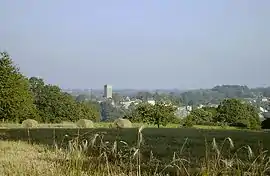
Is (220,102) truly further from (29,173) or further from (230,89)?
(29,173)

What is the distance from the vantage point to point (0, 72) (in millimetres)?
42312

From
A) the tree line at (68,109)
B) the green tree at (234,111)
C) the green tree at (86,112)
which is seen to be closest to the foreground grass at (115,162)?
the tree line at (68,109)

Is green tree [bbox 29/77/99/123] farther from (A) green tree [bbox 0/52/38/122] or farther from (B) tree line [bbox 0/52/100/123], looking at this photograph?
(A) green tree [bbox 0/52/38/122]

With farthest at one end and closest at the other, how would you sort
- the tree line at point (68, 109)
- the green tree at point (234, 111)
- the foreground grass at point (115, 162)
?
the green tree at point (234, 111)
the tree line at point (68, 109)
the foreground grass at point (115, 162)

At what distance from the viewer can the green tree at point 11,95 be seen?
4054 centimetres

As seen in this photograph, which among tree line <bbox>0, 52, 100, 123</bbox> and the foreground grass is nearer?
the foreground grass

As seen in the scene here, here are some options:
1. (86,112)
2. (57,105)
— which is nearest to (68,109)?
(57,105)

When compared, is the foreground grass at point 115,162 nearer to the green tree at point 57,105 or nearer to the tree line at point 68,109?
the tree line at point 68,109

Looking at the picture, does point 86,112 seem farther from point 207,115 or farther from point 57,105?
point 207,115

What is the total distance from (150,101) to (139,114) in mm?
2913

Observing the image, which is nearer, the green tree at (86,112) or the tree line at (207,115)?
the tree line at (207,115)

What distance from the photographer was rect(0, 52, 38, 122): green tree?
40.5m

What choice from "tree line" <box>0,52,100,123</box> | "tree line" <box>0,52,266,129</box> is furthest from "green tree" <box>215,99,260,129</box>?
"tree line" <box>0,52,100,123</box>

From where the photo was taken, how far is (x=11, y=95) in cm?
4128
